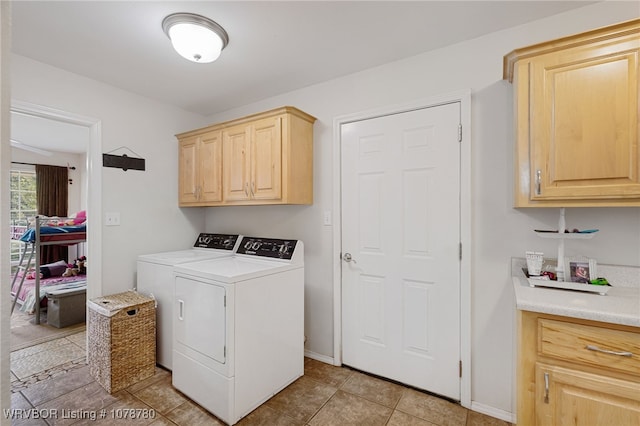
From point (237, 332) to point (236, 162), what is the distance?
1493 mm

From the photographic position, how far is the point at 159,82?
8.52 feet

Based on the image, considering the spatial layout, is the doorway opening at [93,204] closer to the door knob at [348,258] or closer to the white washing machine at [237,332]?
the white washing machine at [237,332]

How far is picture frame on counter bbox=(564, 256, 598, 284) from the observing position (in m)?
1.53

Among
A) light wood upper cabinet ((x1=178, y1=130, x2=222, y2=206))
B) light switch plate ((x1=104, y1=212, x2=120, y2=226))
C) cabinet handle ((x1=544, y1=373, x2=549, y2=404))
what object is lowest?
cabinet handle ((x1=544, y1=373, x2=549, y2=404))

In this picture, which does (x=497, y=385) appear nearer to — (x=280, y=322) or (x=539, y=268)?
(x=539, y=268)

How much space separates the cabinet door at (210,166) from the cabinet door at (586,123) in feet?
7.98

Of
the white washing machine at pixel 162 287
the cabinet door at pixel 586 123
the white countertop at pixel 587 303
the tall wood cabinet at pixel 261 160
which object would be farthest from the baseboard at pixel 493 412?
the white washing machine at pixel 162 287

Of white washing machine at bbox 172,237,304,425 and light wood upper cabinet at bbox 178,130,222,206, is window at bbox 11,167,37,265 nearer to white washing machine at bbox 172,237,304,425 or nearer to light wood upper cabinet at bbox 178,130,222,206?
light wood upper cabinet at bbox 178,130,222,206

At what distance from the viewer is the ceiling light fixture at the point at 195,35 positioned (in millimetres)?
1738

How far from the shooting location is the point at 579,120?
4.72 ft

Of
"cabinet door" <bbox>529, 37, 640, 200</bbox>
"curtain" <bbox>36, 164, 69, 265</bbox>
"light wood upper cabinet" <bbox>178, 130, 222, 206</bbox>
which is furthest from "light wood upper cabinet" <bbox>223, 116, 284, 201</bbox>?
"curtain" <bbox>36, 164, 69, 265</bbox>

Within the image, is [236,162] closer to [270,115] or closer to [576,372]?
[270,115]

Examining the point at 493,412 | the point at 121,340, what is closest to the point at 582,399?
the point at 493,412

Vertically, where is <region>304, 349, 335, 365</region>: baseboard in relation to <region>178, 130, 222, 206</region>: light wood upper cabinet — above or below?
below
